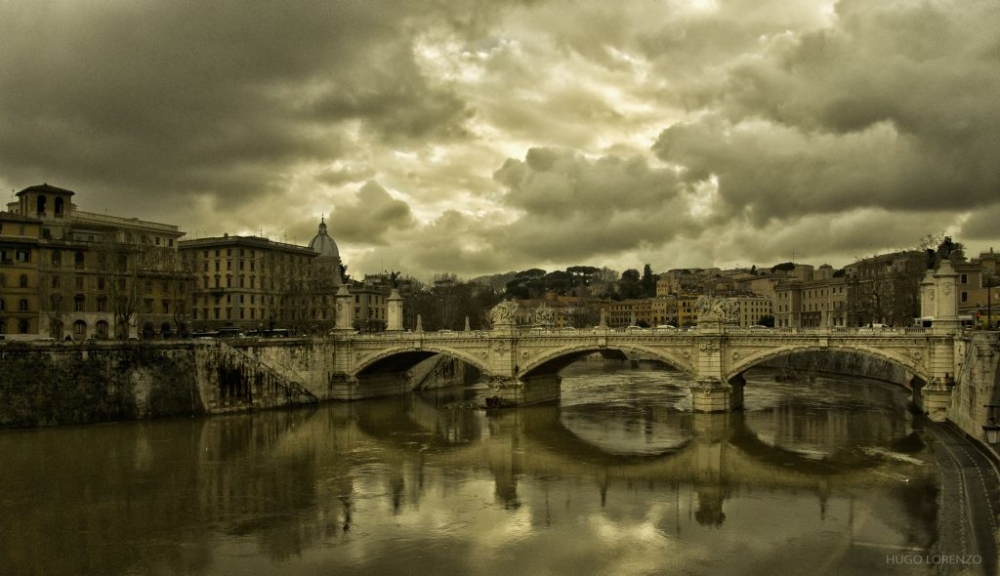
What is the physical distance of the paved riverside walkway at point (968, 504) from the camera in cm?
2108

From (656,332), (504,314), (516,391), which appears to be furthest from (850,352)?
(504,314)

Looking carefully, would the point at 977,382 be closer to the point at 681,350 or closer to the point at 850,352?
the point at 850,352

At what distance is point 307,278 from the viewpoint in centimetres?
9538

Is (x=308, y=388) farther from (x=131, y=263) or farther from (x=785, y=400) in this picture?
(x=785, y=400)

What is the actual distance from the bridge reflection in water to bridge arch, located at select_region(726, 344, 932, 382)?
3.46m

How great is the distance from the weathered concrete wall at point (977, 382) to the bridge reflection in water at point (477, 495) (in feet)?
9.67

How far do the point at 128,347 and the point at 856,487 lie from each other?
151 ft

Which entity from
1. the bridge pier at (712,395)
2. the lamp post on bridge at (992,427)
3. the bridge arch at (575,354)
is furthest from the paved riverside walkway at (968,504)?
the bridge arch at (575,354)

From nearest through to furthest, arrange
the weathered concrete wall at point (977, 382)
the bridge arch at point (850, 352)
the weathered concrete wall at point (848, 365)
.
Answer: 1. the weathered concrete wall at point (977, 382)
2. the bridge arch at point (850, 352)
3. the weathered concrete wall at point (848, 365)

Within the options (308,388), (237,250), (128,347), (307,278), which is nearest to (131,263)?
(128,347)

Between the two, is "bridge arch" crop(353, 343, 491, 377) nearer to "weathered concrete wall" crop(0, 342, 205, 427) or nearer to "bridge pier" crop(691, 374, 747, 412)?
"weathered concrete wall" crop(0, 342, 205, 427)

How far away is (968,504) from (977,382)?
10.9 m

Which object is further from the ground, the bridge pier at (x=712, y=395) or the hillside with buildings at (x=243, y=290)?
the hillside with buildings at (x=243, y=290)

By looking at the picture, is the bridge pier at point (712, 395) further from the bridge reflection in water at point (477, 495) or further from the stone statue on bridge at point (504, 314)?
the stone statue on bridge at point (504, 314)
